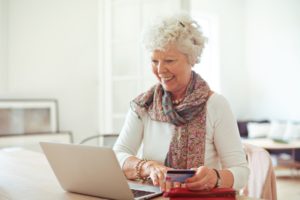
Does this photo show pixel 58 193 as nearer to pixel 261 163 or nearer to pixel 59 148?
pixel 59 148

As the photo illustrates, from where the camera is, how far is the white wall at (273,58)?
7062 millimetres

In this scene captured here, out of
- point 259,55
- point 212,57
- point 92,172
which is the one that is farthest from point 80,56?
point 259,55

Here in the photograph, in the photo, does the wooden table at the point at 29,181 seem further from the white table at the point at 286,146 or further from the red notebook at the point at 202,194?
the white table at the point at 286,146

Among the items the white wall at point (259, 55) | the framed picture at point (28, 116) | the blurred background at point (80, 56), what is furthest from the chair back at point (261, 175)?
the white wall at point (259, 55)

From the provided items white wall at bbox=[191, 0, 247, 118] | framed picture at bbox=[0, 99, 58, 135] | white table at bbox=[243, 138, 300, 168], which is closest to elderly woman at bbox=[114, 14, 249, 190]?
framed picture at bbox=[0, 99, 58, 135]

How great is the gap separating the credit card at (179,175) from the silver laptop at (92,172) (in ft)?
0.45

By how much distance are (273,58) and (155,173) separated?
6523 millimetres

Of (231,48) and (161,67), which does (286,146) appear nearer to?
(231,48)

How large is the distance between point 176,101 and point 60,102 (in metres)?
2.47

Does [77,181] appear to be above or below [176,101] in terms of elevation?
below

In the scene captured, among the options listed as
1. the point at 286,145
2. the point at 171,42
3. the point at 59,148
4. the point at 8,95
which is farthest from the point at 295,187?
the point at 59,148

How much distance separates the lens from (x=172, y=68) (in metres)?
1.70

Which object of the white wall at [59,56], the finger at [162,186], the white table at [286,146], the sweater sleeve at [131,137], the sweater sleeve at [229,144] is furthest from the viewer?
the white table at [286,146]

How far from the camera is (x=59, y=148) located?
1318 millimetres
